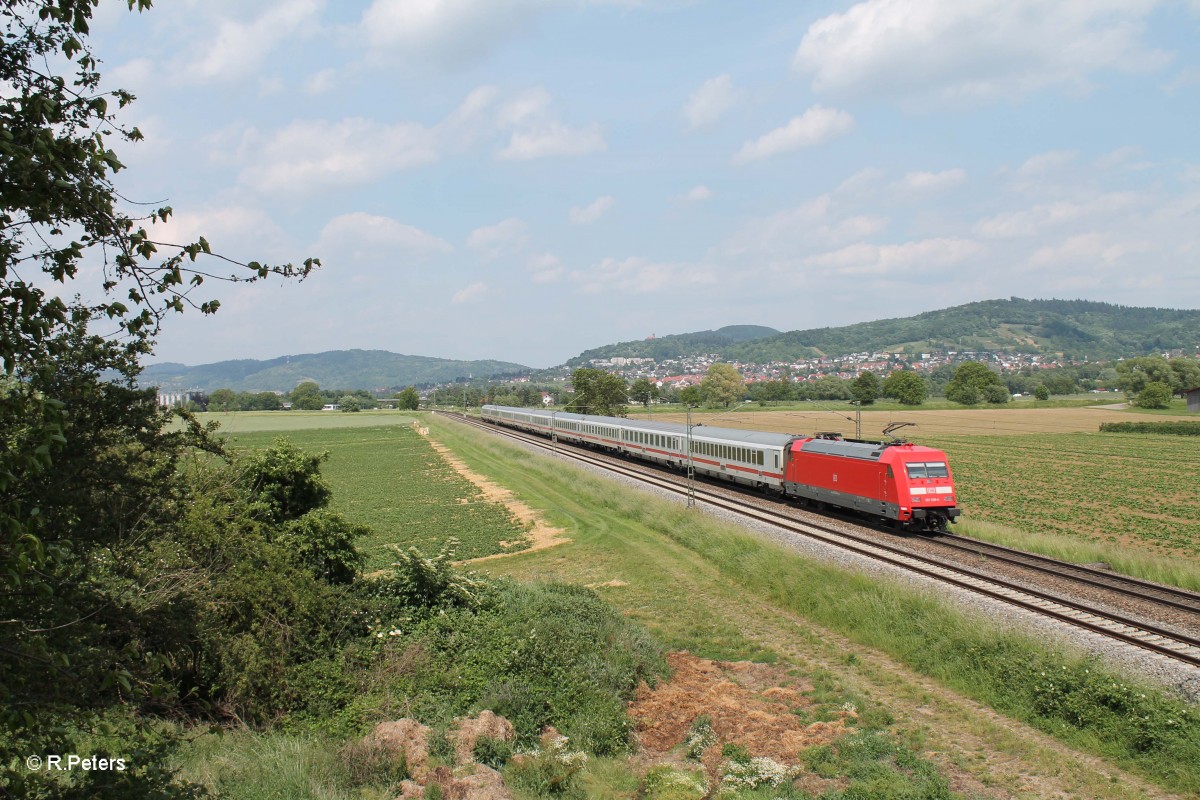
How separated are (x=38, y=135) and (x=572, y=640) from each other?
39.7 ft

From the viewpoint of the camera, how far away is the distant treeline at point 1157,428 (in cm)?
7756

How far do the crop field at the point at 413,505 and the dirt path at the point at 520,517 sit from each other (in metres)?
0.46

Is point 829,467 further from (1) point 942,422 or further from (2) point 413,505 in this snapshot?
(1) point 942,422

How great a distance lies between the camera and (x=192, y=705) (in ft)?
39.8

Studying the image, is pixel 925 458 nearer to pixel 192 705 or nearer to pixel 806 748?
pixel 806 748

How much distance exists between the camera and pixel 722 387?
492 feet

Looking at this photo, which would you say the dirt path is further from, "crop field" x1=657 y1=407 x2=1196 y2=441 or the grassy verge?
"crop field" x1=657 y1=407 x2=1196 y2=441

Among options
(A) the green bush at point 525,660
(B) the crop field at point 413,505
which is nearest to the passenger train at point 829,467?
(B) the crop field at point 413,505

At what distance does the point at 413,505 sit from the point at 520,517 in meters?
7.44

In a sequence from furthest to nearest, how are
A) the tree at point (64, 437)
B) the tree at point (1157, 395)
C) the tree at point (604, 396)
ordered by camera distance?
the tree at point (604, 396) → the tree at point (1157, 395) → the tree at point (64, 437)

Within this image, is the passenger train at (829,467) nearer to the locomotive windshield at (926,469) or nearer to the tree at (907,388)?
the locomotive windshield at (926,469)

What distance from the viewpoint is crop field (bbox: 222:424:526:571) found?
95.1ft

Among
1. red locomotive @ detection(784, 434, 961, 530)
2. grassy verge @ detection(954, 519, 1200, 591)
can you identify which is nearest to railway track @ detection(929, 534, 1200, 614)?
grassy verge @ detection(954, 519, 1200, 591)

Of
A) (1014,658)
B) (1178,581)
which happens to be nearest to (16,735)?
(1014,658)
